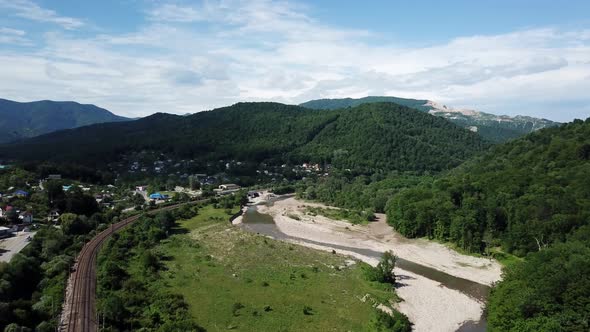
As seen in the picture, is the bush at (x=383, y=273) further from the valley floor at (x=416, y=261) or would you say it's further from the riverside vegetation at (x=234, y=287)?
A: the valley floor at (x=416, y=261)

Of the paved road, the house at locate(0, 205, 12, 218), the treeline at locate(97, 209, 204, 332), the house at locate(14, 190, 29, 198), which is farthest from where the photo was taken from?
the house at locate(14, 190, 29, 198)

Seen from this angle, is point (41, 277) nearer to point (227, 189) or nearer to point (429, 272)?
point (429, 272)

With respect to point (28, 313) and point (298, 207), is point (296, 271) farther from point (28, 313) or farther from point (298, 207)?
point (298, 207)

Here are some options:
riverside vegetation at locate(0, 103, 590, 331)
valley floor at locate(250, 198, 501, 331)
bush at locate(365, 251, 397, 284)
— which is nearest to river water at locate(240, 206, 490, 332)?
valley floor at locate(250, 198, 501, 331)

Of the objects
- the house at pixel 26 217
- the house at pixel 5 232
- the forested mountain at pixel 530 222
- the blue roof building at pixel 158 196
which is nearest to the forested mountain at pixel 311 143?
the blue roof building at pixel 158 196

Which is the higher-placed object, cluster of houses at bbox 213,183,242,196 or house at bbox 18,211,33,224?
house at bbox 18,211,33,224

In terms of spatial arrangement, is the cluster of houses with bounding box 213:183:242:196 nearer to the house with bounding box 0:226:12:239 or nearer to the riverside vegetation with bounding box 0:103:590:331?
the riverside vegetation with bounding box 0:103:590:331
